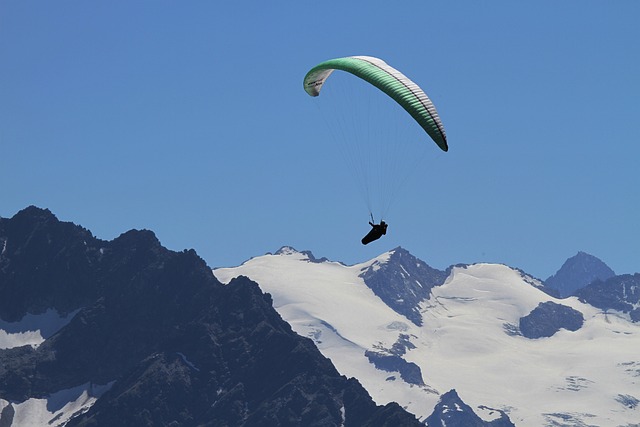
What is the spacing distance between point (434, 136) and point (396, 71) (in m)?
14.9

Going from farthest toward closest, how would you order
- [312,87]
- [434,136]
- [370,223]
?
1. [312,87]
2. [370,223]
3. [434,136]

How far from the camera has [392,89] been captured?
133500 mm

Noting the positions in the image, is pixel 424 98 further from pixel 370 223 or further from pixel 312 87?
pixel 312 87

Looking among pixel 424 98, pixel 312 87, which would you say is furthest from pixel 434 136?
pixel 312 87

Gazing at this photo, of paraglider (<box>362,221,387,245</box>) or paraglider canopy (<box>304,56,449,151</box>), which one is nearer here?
paraglider canopy (<box>304,56,449,151</box>)

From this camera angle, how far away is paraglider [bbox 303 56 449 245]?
421 feet

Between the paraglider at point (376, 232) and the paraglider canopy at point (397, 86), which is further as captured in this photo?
the paraglider at point (376, 232)

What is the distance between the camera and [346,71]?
14325 cm

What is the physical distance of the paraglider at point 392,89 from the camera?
128250 mm

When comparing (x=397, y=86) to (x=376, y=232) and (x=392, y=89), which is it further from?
(x=376, y=232)

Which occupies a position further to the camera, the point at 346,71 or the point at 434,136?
the point at 346,71

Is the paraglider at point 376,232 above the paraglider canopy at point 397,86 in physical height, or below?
below

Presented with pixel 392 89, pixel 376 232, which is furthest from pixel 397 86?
pixel 376 232

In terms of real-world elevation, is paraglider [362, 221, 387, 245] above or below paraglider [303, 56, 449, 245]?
below
